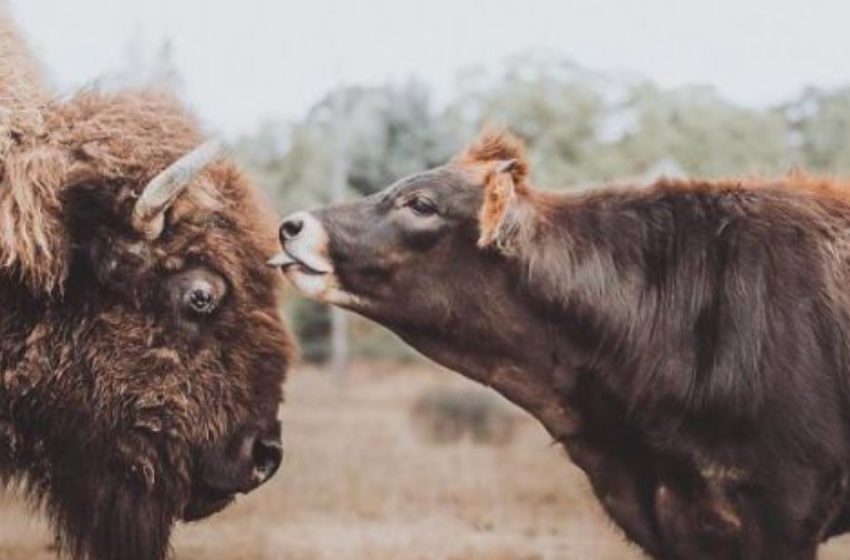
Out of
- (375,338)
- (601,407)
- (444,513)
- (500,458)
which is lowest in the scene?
(375,338)

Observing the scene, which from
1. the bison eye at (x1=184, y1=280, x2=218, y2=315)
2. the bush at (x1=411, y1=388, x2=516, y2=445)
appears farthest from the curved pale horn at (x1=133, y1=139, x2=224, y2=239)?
the bush at (x1=411, y1=388, x2=516, y2=445)

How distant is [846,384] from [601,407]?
3.76 feet

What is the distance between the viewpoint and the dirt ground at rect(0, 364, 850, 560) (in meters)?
13.6

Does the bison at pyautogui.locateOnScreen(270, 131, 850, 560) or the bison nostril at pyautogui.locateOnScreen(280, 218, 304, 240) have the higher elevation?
the bison nostril at pyautogui.locateOnScreen(280, 218, 304, 240)

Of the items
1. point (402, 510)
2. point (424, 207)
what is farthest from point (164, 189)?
point (402, 510)

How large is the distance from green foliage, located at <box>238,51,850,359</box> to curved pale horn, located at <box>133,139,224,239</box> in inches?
993

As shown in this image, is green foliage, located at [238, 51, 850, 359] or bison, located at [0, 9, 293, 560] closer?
bison, located at [0, 9, 293, 560]

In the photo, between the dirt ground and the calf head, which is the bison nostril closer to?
the calf head

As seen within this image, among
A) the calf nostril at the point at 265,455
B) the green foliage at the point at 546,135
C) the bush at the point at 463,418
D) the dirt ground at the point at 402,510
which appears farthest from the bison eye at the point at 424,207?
the green foliage at the point at 546,135

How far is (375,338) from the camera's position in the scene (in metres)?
41.3

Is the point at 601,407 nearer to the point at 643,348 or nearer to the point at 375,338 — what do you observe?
the point at 643,348


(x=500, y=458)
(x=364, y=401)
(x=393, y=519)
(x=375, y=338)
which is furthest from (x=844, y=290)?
(x=375, y=338)

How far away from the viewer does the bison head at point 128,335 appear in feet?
25.5

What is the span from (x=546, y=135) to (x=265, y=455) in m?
32.3
